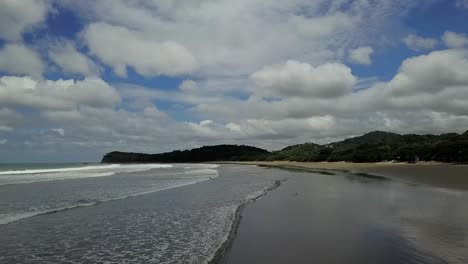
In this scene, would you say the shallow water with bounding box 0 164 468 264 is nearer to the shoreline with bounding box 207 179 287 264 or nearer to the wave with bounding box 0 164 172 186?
the shoreline with bounding box 207 179 287 264

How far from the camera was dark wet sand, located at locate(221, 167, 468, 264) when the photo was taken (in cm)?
1016

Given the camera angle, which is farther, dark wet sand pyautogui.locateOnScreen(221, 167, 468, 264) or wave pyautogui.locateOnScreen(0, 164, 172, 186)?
wave pyautogui.locateOnScreen(0, 164, 172, 186)

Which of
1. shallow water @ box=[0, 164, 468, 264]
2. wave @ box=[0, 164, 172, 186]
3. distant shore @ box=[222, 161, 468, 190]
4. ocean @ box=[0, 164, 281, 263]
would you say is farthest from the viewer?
wave @ box=[0, 164, 172, 186]

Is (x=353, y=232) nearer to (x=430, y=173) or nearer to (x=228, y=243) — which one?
(x=228, y=243)

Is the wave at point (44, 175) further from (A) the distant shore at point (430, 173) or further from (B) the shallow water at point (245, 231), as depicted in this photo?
(A) the distant shore at point (430, 173)

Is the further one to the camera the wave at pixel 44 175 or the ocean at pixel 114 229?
the wave at pixel 44 175

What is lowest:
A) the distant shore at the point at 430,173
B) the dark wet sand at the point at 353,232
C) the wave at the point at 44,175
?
the dark wet sand at the point at 353,232

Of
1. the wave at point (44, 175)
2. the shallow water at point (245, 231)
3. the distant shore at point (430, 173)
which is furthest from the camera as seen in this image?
the wave at point (44, 175)

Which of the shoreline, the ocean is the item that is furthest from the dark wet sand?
the ocean

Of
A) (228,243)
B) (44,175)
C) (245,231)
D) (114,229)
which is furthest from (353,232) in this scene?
(44,175)

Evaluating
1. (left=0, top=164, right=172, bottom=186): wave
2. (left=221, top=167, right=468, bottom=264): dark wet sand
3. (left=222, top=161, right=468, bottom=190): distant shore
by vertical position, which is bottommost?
(left=221, top=167, right=468, bottom=264): dark wet sand

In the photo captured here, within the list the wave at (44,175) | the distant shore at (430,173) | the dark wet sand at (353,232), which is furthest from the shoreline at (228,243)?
the wave at (44,175)

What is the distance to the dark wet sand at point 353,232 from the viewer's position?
Result: 10.2m

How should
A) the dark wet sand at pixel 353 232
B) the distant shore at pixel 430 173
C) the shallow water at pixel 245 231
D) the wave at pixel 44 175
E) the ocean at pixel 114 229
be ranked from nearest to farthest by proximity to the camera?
the dark wet sand at pixel 353 232 < the shallow water at pixel 245 231 < the ocean at pixel 114 229 < the distant shore at pixel 430 173 < the wave at pixel 44 175
